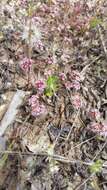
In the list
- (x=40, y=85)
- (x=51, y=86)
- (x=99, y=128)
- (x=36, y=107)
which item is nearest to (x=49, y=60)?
(x=40, y=85)

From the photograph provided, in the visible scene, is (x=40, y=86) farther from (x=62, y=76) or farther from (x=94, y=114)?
(x=94, y=114)

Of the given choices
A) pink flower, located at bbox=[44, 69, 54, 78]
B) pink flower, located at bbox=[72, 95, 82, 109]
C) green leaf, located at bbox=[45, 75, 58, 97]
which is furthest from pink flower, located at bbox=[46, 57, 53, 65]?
pink flower, located at bbox=[72, 95, 82, 109]

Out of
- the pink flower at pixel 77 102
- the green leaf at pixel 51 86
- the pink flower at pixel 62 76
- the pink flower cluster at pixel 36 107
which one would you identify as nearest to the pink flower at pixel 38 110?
the pink flower cluster at pixel 36 107

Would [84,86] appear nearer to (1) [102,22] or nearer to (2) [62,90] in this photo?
(2) [62,90]

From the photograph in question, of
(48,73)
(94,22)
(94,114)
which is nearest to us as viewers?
(94,114)

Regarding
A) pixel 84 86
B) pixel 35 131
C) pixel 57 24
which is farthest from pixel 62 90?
pixel 57 24

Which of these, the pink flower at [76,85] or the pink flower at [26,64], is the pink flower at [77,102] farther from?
the pink flower at [26,64]

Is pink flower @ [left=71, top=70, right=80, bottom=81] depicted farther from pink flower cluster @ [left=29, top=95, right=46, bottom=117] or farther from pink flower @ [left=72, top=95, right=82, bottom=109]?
pink flower cluster @ [left=29, top=95, right=46, bottom=117]

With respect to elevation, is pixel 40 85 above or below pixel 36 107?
above

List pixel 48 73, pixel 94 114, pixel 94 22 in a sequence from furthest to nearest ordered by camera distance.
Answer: pixel 94 22, pixel 48 73, pixel 94 114
